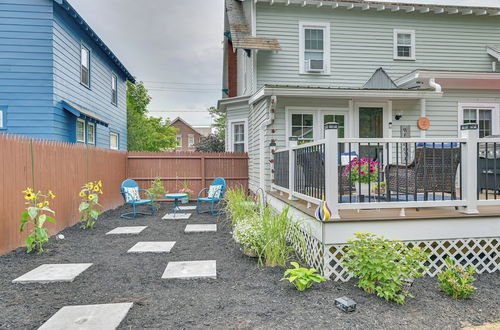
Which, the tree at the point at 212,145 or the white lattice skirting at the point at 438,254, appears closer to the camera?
the white lattice skirting at the point at 438,254

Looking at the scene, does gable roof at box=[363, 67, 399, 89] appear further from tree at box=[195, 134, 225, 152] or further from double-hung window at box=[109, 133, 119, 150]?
tree at box=[195, 134, 225, 152]

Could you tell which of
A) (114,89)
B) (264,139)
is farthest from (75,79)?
(264,139)

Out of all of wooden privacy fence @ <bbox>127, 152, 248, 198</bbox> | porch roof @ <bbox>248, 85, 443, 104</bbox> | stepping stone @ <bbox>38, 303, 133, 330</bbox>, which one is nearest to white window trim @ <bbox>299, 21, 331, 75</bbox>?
porch roof @ <bbox>248, 85, 443, 104</bbox>

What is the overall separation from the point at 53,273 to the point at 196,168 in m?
7.23

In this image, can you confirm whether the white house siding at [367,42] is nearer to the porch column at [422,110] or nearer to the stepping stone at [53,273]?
the porch column at [422,110]

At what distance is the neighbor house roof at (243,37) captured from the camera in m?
8.03

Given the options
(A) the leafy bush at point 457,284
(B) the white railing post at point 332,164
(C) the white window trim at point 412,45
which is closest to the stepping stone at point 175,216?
(B) the white railing post at point 332,164

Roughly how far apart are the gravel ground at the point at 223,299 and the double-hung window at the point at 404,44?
7204 millimetres

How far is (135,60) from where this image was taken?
23.7 metres

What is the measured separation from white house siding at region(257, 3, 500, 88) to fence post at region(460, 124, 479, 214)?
5.63 metres

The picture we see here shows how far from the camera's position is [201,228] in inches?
239

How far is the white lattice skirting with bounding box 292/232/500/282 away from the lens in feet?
10.9

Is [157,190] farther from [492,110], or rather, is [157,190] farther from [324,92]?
[492,110]

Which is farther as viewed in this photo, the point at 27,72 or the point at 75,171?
the point at 27,72
